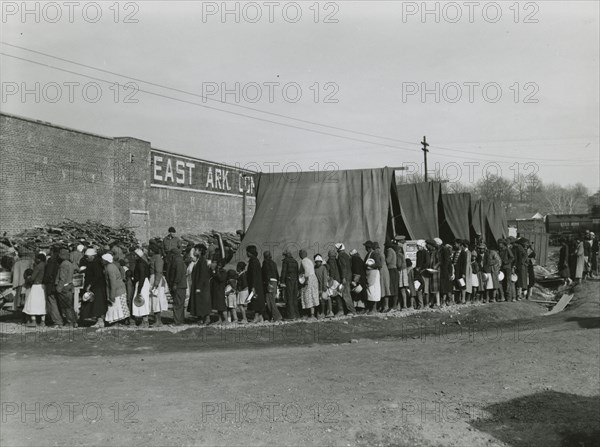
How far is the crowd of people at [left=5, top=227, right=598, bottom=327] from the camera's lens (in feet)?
34.1

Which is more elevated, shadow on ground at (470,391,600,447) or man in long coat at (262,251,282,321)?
man in long coat at (262,251,282,321)

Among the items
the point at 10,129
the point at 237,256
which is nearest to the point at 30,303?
the point at 237,256

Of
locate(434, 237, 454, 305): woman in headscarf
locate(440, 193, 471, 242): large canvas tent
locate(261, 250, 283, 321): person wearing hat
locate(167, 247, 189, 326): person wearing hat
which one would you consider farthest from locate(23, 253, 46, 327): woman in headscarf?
locate(440, 193, 471, 242): large canvas tent

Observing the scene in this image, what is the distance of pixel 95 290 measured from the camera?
10.1 m

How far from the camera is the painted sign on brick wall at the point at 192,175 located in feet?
91.6

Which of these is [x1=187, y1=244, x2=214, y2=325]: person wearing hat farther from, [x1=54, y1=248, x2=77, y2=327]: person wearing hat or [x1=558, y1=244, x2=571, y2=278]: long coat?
[x1=558, y1=244, x2=571, y2=278]: long coat

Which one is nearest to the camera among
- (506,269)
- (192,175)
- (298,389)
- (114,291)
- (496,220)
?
(298,389)

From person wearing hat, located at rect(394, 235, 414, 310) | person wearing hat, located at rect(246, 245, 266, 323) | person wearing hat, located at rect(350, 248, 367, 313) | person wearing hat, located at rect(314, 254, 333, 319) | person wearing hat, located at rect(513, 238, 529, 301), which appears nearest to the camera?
person wearing hat, located at rect(246, 245, 266, 323)

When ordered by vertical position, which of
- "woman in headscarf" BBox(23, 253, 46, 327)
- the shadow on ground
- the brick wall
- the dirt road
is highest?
the brick wall

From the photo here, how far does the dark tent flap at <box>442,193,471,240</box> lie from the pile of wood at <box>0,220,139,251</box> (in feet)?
38.2

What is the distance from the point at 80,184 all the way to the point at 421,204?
561 inches

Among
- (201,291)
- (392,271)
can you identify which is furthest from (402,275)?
(201,291)

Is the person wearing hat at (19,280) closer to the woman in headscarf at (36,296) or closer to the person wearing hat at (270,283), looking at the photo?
the woman in headscarf at (36,296)

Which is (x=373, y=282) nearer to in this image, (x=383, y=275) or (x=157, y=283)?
(x=383, y=275)
